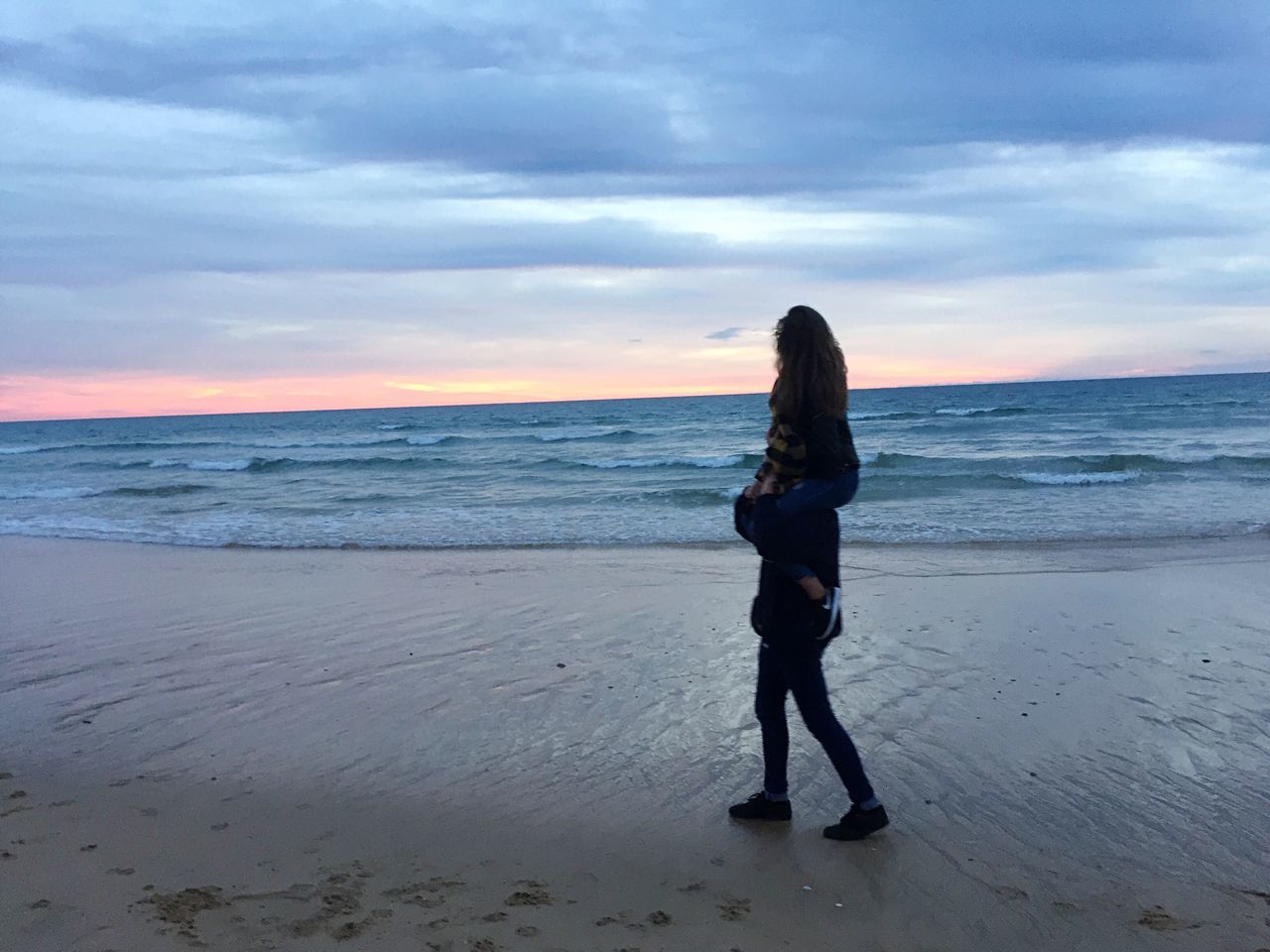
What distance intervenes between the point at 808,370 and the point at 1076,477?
19.0m

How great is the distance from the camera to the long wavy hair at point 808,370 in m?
3.40

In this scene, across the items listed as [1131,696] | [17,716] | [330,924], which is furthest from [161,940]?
[1131,696]

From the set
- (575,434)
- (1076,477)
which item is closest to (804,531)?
(1076,477)

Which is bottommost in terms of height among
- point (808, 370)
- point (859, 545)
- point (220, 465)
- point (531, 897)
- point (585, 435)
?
point (859, 545)

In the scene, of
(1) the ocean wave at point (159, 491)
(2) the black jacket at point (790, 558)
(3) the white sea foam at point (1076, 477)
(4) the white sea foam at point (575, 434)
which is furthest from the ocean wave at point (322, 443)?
(2) the black jacket at point (790, 558)

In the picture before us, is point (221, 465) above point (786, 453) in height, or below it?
below

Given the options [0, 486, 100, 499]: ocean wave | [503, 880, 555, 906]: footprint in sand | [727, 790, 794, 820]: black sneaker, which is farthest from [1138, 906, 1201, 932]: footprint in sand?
[0, 486, 100, 499]: ocean wave

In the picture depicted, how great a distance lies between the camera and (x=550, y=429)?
5072 centimetres

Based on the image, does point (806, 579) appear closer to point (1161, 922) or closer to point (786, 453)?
point (786, 453)

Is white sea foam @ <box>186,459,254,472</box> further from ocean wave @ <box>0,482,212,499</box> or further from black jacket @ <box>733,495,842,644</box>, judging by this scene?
black jacket @ <box>733,495,842,644</box>

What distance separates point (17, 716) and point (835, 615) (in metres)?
4.48

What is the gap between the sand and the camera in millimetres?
3053

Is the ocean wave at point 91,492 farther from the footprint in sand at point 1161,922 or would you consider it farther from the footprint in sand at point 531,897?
the footprint in sand at point 1161,922

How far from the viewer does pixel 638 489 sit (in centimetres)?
2042
